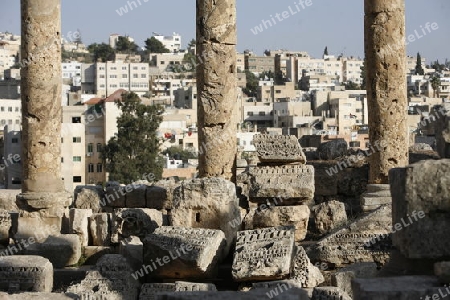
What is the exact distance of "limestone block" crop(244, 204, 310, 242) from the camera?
50.3 feet

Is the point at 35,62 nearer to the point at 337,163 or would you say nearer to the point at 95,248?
the point at 95,248

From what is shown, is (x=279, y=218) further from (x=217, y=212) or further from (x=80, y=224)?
(x=80, y=224)

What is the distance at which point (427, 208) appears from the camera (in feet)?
28.0

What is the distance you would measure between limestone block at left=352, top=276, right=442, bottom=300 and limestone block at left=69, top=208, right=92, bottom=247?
8.44m

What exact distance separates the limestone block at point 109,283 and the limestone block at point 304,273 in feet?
6.58

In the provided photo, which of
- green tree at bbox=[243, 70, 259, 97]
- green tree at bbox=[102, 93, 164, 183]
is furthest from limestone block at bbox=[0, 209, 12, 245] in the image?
green tree at bbox=[243, 70, 259, 97]

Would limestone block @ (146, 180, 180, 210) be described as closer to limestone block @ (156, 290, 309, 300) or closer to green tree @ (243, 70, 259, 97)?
limestone block @ (156, 290, 309, 300)

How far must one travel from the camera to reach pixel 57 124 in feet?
52.9

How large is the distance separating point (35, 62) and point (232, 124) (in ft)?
11.5

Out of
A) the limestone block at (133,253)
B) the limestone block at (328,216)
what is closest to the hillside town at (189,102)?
the limestone block at (328,216)

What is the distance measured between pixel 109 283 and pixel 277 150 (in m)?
5.70

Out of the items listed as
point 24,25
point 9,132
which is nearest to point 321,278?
point 24,25

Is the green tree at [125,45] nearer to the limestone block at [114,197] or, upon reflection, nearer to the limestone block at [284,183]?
the limestone block at [114,197]

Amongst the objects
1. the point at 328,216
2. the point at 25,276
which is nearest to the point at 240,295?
the point at 25,276
